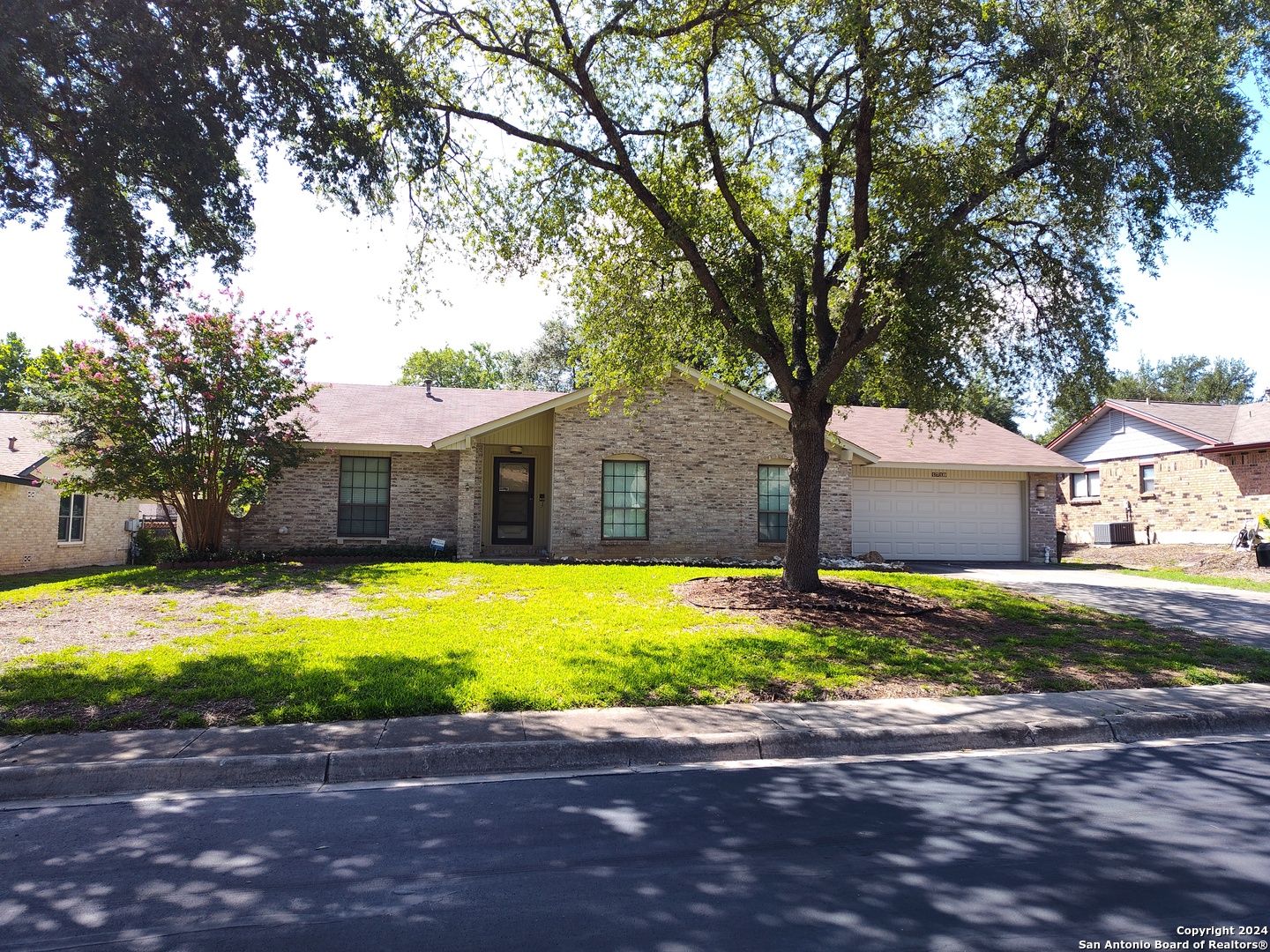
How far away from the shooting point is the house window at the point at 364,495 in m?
18.7

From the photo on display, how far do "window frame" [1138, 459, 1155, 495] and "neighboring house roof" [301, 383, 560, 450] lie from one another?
64.2ft

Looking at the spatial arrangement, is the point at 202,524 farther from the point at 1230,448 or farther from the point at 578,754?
the point at 1230,448

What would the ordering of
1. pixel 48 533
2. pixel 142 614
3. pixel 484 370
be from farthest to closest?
pixel 484 370 < pixel 48 533 < pixel 142 614

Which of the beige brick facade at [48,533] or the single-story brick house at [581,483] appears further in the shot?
the beige brick facade at [48,533]

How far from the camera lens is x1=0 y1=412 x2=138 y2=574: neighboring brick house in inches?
707

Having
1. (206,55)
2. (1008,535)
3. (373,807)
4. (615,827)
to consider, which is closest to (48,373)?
(206,55)

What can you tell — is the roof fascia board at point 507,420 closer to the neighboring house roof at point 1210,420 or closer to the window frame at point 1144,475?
the neighboring house roof at point 1210,420

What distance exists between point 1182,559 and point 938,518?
20.2 feet

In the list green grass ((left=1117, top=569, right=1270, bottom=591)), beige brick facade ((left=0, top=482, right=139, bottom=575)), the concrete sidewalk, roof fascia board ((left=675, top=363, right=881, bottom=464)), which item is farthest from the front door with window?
green grass ((left=1117, top=569, right=1270, bottom=591))

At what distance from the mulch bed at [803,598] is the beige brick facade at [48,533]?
15.8m

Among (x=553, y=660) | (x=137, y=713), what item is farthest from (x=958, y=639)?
(x=137, y=713)

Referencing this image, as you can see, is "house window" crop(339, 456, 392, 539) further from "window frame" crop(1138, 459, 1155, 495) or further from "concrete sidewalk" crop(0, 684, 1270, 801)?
"window frame" crop(1138, 459, 1155, 495)

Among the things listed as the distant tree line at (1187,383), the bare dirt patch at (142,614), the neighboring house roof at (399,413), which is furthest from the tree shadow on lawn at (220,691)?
the distant tree line at (1187,383)

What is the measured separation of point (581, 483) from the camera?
17.9m
